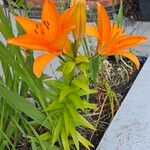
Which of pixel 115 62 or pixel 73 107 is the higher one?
pixel 73 107

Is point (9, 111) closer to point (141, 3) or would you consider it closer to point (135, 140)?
point (135, 140)

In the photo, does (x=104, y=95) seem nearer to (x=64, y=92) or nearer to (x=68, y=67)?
(x=64, y=92)

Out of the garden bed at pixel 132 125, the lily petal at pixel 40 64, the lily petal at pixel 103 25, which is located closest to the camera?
the lily petal at pixel 40 64

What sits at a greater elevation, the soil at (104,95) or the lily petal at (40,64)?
the lily petal at (40,64)

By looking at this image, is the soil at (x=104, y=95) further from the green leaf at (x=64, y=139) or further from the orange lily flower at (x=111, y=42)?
the orange lily flower at (x=111, y=42)

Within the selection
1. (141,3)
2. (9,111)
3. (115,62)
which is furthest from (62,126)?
(141,3)

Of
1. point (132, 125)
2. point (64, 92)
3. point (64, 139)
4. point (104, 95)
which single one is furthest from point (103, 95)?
point (64, 92)

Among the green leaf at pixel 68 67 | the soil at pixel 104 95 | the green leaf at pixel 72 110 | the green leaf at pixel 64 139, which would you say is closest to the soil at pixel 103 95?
the soil at pixel 104 95

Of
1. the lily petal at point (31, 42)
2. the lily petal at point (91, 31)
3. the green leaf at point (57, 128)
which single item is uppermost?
the lily petal at point (31, 42)
